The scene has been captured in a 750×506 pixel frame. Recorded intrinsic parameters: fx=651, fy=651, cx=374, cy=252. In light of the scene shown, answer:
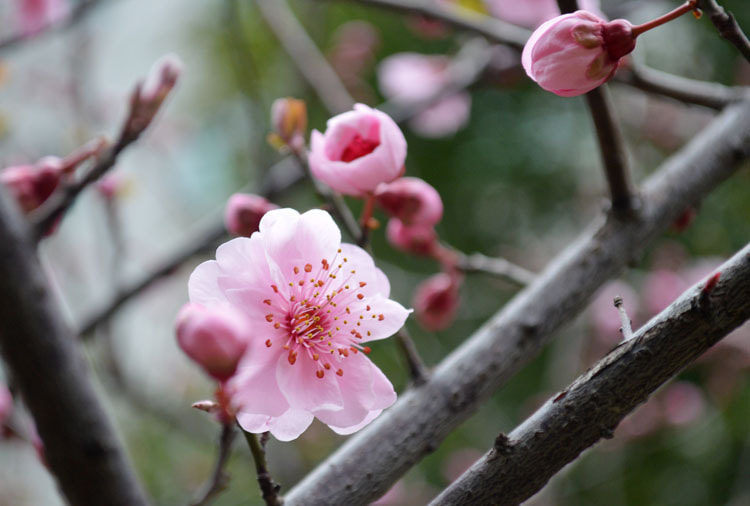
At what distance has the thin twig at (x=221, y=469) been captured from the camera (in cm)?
39

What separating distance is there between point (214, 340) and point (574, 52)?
0.26 meters

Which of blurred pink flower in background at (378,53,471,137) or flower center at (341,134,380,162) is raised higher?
flower center at (341,134,380,162)

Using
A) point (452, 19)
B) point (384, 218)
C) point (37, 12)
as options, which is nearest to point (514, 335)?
point (452, 19)

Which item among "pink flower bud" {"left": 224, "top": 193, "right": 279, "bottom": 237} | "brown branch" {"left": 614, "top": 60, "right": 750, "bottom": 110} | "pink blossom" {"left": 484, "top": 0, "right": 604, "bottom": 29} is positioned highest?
"pink flower bud" {"left": 224, "top": 193, "right": 279, "bottom": 237}

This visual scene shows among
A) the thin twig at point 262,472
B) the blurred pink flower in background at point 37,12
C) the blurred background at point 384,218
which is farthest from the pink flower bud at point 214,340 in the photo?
the blurred pink flower in background at point 37,12

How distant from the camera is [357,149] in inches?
18.8

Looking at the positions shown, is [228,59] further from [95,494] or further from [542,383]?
[95,494]

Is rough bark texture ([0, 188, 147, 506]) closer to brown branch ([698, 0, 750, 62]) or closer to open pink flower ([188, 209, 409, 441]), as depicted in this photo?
open pink flower ([188, 209, 409, 441])

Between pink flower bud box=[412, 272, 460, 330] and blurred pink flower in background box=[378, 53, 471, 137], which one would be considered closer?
pink flower bud box=[412, 272, 460, 330]

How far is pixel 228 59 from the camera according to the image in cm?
241

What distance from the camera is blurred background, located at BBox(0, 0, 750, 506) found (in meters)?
1.21

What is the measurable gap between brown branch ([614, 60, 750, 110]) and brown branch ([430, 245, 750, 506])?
35cm

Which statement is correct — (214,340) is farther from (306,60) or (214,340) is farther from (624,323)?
(306,60)

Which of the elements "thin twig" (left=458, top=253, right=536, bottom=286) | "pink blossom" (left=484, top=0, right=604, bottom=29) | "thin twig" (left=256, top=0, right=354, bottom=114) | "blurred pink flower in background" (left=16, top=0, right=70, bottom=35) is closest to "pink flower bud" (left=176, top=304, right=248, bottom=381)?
"thin twig" (left=458, top=253, right=536, bottom=286)
